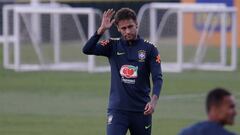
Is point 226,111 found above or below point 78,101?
above

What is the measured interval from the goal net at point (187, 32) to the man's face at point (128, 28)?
50.3 feet

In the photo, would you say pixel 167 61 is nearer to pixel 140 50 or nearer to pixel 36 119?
pixel 36 119

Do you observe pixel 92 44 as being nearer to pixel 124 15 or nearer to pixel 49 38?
pixel 124 15

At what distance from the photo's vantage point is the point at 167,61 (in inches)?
990

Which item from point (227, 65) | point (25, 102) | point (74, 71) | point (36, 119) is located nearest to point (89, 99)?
point (25, 102)

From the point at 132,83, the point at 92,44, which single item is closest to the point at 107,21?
the point at 92,44

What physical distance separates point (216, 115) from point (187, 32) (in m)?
20.8

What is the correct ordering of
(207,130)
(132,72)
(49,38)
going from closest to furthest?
(207,130)
(132,72)
(49,38)

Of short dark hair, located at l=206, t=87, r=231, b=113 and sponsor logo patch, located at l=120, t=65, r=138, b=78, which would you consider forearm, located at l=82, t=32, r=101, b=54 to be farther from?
short dark hair, located at l=206, t=87, r=231, b=113

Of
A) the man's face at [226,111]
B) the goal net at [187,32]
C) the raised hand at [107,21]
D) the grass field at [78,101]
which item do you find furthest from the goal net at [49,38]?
the man's face at [226,111]

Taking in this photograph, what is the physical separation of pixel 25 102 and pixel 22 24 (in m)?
7.83

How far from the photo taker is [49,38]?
26.1 m

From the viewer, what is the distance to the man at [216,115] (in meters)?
5.79

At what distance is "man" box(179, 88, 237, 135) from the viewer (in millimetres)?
5789
